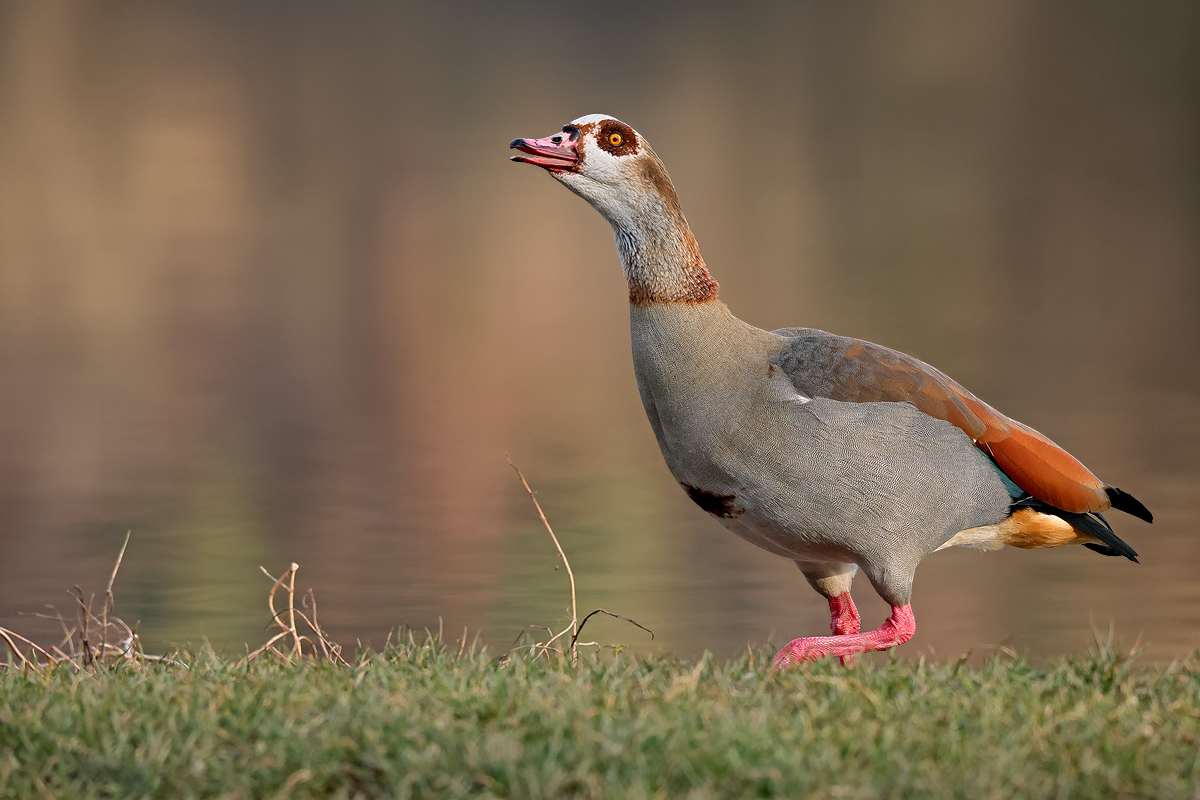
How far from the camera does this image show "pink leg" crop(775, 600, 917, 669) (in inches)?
217

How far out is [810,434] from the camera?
5.60 m

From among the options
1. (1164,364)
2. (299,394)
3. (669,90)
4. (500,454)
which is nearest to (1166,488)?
(500,454)

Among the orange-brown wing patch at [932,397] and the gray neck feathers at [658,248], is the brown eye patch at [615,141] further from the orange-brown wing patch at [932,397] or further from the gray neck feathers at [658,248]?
the orange-brown wing patch at [932,397]

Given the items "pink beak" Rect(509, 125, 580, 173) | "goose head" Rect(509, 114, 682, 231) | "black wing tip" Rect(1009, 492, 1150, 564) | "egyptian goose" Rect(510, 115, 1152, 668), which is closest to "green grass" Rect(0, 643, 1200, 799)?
"egyptian goose" Rect(510, 115, 1152, 668)

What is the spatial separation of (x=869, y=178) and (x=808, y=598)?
3514cm

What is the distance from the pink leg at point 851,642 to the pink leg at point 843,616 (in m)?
0.23

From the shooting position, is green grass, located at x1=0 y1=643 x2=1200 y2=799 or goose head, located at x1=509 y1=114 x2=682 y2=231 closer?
green grass, located at x1=0 y1=643 x2=1200 y2=799

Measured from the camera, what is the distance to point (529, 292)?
27.0 metres

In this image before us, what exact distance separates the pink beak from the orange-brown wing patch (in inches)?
40.4

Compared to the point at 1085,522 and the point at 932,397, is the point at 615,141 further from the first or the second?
the point at 1085,522

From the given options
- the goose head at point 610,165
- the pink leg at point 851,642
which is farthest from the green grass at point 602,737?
the goose head at point 610,165

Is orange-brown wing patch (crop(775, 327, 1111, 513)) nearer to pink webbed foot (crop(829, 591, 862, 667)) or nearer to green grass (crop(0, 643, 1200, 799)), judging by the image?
pink webbed foot (crop(829, 591, 862, 667))

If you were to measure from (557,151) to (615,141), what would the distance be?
0.71 feet

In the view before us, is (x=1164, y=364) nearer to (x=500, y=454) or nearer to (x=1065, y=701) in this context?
(x=500, y=454)
